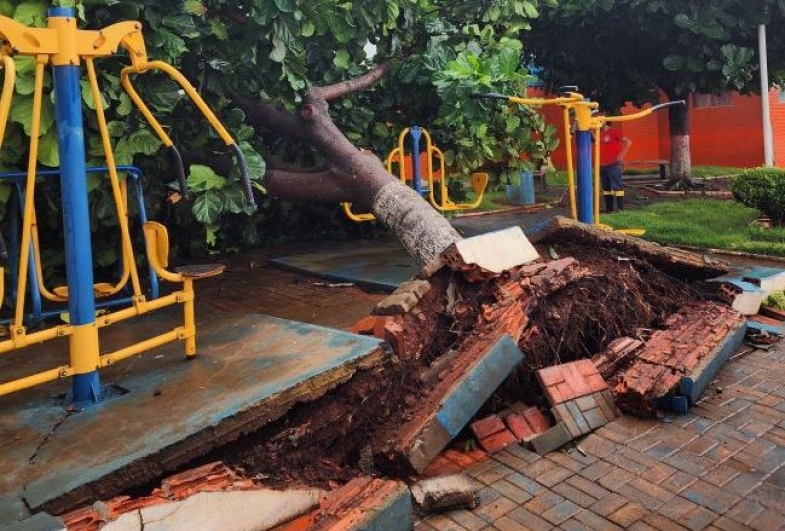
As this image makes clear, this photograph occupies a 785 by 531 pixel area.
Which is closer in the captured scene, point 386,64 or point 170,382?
point 170,382

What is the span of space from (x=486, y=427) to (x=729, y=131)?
15.8 m

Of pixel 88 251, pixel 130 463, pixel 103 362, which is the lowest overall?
pixel 130 463

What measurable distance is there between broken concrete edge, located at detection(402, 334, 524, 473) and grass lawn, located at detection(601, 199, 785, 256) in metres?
5.41

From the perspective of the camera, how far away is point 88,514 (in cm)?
239

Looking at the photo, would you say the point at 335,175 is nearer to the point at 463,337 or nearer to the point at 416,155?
the point at 416,155

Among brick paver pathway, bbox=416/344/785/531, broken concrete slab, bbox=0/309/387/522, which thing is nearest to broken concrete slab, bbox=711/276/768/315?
brick paver pathway, bbox=416/344/785/531

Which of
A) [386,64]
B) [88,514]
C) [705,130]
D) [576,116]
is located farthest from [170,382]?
[705,130]

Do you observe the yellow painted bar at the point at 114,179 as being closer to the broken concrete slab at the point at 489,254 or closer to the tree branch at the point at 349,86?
the broken concrete slab at the point at 489,254

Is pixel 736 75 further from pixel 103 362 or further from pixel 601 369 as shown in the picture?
pixel 103 362

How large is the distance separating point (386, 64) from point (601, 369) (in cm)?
525

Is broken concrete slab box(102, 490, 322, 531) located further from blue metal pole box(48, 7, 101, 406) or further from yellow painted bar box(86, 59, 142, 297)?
yellow painted bar box(86, 59, 142, 297)

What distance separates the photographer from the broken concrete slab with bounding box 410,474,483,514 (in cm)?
306

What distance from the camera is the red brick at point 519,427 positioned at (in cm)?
379

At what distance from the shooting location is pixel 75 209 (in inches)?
122
